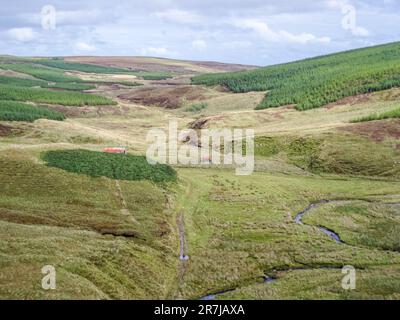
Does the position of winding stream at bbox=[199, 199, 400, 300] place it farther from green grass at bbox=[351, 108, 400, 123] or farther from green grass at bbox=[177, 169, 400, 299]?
green grass at bbox=[351, 108, 400, 123]

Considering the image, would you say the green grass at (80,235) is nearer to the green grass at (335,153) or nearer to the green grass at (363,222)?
the green grass at (363,222)

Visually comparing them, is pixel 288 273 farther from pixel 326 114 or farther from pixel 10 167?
pixel 326 114

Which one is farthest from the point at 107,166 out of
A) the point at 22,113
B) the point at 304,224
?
the point at 22,113

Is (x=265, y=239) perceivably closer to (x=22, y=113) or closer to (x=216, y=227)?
(x=216, y=227)

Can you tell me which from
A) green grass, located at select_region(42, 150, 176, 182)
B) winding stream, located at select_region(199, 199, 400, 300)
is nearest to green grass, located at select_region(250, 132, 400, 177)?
winding stream, located at select_region(199, 199, 400, 300)

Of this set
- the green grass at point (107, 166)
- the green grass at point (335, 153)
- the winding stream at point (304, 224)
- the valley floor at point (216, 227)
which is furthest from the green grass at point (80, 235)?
the green grass at point (335, 153)
